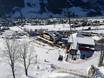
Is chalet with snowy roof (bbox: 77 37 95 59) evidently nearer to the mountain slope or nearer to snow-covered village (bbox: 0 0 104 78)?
snow-covered village (bbox: 0 0 104 78)

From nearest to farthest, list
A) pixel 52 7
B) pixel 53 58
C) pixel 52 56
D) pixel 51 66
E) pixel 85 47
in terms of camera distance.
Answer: pixel 51 66 → pixel 53 58 → pixel 85 47 → pixel 52 56 → pixel 52 7

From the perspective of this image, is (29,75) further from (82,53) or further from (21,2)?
(21,2)

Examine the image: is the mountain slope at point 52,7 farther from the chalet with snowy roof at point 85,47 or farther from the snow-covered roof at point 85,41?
the chalet with snowy roof at point 85,47

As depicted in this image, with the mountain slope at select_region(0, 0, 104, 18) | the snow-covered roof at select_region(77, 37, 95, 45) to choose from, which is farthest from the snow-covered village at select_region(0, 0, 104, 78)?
the mountain slope at select_region(0, 0, 104, 18)

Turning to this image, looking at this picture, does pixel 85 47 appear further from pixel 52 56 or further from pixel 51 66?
pixel 51 66

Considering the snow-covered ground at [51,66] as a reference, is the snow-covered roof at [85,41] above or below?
above

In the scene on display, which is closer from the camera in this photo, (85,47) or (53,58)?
(53,58)

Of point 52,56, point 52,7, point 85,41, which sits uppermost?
point 85,41

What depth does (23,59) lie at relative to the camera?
48938mm

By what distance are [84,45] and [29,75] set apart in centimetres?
1368

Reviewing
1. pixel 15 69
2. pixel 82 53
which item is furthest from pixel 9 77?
pixel 82 53

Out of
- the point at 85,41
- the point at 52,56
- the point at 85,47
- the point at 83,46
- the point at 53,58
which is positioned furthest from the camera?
the point at 85,41

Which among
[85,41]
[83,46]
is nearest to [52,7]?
[85,41]

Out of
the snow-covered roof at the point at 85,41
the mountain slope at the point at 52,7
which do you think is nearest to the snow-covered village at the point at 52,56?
the snow-covered roof at the point at 85,41
